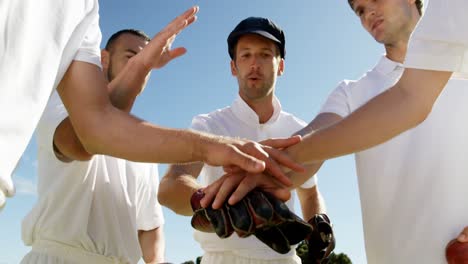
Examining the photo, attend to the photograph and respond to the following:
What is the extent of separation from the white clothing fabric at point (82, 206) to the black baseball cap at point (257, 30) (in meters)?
1.67

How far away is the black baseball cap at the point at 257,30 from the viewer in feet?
16.0

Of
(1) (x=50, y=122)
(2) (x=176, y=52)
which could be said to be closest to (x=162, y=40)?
(2) (x=176, y=52)

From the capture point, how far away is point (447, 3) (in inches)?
93.7

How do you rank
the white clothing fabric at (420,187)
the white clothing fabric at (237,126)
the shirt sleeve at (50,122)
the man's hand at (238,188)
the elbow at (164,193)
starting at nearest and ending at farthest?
1. the white clothing fabric at (420,187)
2. the man's hand at (238,188)
3. the shirt sleeve at (50,122)
4. the elbow at (164,193)
5. the white clothing fabric at (237,126)

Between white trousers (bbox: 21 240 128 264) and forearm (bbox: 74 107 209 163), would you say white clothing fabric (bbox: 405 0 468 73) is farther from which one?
white trousers (bbox: 21 240 128 264)

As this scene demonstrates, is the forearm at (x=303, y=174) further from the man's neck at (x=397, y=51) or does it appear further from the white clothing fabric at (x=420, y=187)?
the man's neck at (x=397, y=51)

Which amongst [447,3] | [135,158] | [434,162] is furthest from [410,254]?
[135,158]

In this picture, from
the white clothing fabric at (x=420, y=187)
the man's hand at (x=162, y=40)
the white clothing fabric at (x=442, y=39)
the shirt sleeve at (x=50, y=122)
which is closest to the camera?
the white clothing fabric at (x=442, y=39)

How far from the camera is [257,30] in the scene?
15.9 feet

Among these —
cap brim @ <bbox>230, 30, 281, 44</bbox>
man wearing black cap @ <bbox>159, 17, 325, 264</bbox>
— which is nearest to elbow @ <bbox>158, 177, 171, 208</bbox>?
man wearing black cap @ <bbox>159, 17, 325, 264</bbox>

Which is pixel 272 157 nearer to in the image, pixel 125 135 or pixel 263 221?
pixel 263 221

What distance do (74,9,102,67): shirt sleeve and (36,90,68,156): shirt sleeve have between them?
64 cm

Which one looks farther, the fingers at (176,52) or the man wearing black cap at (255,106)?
the man wearing black cap at (255,106)

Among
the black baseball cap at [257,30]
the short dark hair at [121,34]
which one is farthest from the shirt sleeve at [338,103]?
the short dark hair at [121,34]
